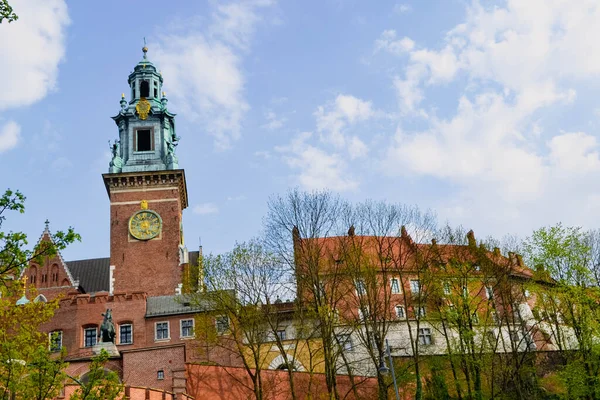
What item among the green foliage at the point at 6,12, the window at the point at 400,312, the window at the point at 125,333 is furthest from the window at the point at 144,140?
the green foliage at the point at 6,12

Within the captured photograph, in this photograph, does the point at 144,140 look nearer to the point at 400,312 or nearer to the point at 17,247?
the point at 400,312

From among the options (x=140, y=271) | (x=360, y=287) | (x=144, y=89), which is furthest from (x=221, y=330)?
(x=144, y=89)

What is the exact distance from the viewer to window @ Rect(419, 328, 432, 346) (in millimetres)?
49125

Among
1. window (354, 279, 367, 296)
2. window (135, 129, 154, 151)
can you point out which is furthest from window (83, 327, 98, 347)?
window (354, 279, 367, 296)

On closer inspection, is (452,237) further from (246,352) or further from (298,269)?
(246,352)

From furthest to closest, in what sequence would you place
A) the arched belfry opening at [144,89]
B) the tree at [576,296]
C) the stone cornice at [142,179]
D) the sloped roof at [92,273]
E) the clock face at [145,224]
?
the arched belfry opening at [144,89] → the sloped roof at [92,273] → the stone cornice at [142,179] → the clock face at [145,224] → the tree at [576,296]

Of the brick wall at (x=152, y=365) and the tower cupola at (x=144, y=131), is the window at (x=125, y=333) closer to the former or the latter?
the brick wall at (x=152, y=365)

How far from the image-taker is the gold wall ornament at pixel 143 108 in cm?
6303

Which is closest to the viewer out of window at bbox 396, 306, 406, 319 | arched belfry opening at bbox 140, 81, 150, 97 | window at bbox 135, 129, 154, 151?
window at bbox 396, 306, 406, 319

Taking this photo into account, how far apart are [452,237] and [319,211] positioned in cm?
790

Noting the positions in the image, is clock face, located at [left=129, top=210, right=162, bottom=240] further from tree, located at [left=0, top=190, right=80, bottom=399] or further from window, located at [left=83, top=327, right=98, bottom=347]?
tree, located at [left=0, top=190, right=80, bottom=399]

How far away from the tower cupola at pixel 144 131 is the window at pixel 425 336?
24.6m

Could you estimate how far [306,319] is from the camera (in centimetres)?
4312

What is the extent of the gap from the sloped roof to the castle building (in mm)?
87
